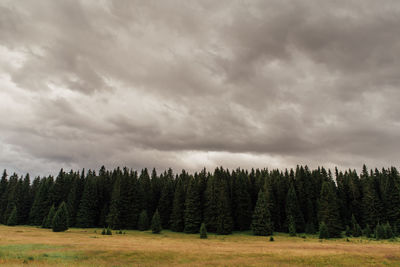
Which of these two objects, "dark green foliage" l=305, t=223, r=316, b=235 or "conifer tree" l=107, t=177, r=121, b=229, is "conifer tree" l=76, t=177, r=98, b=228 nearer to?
"conifer tree" l=107, t=177, r=121, b=229

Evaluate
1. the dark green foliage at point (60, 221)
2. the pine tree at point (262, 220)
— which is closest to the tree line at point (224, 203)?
the pine tree at point (262, 220)

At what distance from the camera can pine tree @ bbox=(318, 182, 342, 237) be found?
74688mm

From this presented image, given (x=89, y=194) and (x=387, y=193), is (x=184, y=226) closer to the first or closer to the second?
(x=89, y=194)

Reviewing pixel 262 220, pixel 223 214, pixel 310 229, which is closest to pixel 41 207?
pixel 223 214

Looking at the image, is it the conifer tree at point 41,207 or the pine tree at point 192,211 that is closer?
the pine tree at point 192,211

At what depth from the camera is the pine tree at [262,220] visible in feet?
253

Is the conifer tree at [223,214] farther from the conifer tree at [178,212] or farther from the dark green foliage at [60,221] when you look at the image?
the dark green foliage at [60,221]

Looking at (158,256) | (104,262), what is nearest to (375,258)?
(158,256)

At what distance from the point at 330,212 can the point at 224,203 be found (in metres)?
31.8

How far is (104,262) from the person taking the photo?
25469 mm

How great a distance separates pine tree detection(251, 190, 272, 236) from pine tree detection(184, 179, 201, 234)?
17421mm

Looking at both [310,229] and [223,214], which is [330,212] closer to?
[310,229]

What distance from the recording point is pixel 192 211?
266 feet

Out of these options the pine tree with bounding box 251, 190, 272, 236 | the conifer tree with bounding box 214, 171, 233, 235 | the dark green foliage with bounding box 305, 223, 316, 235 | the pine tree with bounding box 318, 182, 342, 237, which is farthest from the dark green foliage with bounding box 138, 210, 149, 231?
the pine tree with bounding box 318, 182, 342, 237
